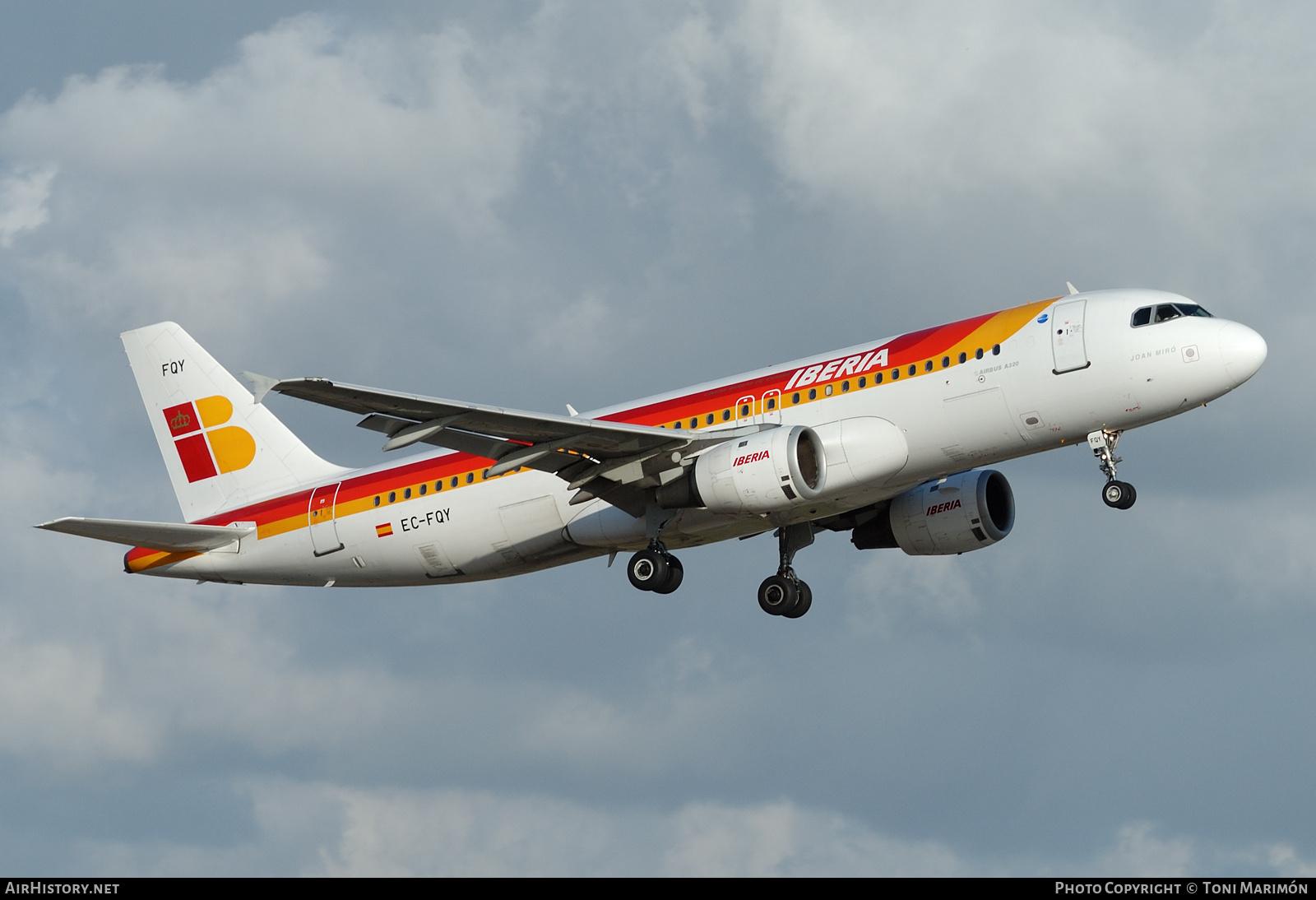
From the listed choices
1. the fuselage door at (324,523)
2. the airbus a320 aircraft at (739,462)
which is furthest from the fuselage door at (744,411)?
the fuselage door at (324,523)

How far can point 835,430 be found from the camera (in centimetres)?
3803

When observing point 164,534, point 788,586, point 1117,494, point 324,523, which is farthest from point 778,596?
point 164,534

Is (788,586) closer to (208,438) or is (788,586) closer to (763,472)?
(763,472)

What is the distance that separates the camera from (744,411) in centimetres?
3988

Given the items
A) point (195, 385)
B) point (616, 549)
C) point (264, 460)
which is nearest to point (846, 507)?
point (616, 549)

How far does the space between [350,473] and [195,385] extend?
7.71 metres

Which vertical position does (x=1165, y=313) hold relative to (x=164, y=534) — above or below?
below

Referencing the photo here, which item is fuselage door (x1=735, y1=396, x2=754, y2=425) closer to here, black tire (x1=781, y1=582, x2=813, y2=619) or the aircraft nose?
black tire (x1=781, y1=582, x2=813, y2=619)

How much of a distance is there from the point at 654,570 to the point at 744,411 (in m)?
4.62

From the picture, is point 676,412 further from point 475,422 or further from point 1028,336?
point 1028,336

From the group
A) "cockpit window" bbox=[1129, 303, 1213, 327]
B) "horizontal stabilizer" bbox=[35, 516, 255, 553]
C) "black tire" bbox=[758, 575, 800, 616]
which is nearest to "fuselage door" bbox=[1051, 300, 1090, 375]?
"cockpit window" bbox=[1129, 303, 1213, 327]

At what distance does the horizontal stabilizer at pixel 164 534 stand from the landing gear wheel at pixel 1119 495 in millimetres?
23703

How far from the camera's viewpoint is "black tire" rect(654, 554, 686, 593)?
4084 cm

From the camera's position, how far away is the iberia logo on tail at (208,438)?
49.3 metres
